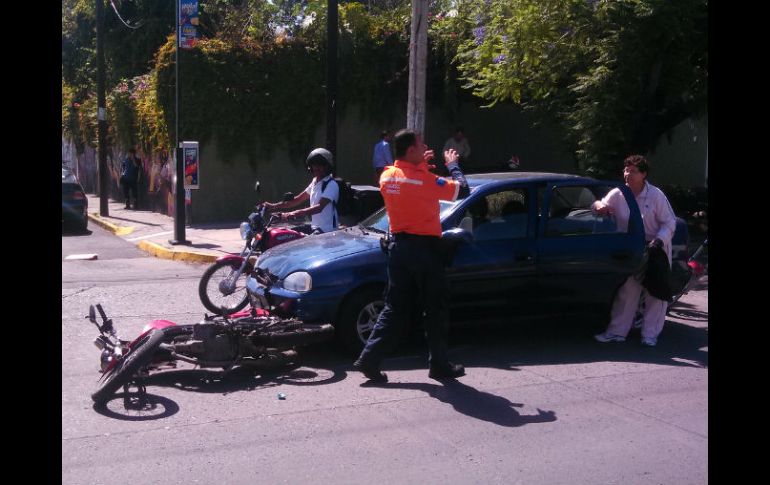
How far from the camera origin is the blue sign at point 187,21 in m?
14.8

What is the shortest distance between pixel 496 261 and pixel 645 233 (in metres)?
1.63

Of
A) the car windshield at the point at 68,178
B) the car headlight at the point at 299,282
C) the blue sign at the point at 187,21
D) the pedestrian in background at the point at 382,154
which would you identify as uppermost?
the blue sign at the point at 187,21

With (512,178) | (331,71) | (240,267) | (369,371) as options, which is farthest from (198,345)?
(331,71)

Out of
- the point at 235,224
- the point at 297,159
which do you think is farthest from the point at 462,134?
the point at 235,224

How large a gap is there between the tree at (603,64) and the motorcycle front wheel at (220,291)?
21.1 feet

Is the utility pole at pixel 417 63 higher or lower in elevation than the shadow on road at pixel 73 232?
higher

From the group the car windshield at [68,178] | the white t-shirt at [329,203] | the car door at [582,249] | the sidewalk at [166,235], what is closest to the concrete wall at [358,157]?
the sidewalk at [166,235]

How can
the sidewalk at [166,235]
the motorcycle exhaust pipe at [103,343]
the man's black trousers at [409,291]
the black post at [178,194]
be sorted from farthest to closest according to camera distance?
the black post at [178,194]
the sidewalk at [166,235]
the man's black trousers at [409,291]
the motorcycle exhaust pipe at [103,343]

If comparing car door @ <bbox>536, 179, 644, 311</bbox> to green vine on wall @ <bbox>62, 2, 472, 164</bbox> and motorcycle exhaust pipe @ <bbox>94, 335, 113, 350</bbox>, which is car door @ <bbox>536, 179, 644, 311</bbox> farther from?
green vine on wall @ <bbox>62, 2, 472, 164</bbox>

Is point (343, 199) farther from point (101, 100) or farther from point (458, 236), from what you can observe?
point (101, 100)

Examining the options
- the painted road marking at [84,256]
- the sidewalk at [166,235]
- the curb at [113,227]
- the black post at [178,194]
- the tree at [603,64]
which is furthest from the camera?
the curb at [113,227]

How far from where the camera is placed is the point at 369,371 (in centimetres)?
646

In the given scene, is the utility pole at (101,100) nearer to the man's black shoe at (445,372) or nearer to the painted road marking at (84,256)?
the painted road marking at (84,256)
